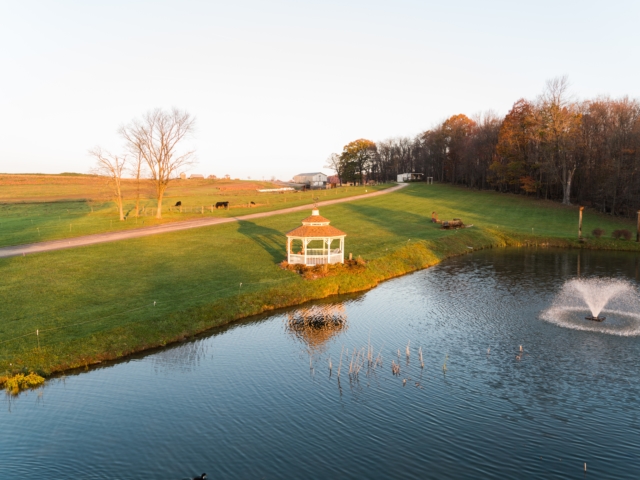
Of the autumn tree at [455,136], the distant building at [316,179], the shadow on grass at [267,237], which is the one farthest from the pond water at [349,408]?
the distant building at [316,179]

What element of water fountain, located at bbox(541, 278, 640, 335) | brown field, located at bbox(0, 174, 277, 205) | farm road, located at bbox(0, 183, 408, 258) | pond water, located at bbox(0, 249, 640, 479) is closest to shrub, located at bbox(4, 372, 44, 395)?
pond water, located at bbox(0, 249, 640, 479)

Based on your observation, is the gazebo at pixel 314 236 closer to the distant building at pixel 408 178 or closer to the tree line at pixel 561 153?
the tree line at pixel 561 153

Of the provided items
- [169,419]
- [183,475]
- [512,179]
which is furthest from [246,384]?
[512,179]

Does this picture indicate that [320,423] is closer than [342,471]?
No

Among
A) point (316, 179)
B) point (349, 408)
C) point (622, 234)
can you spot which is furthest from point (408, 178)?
point (349, 408)

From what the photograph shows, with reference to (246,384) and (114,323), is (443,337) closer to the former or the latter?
(246,384)

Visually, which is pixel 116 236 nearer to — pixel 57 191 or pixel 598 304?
pixel 598 304

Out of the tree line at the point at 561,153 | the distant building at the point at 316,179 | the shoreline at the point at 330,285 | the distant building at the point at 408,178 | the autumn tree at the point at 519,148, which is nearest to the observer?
the shoreline at the point at 330,285
